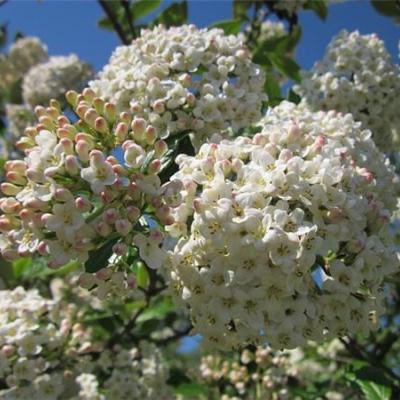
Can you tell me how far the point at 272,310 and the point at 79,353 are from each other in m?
1.77

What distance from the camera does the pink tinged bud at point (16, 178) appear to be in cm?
227

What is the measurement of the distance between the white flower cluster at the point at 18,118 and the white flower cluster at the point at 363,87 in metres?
3.11

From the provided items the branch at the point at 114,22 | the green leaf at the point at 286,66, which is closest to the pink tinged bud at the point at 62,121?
the green leaf at the point at 286,66

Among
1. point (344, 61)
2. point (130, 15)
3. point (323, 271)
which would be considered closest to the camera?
point (323, 271)

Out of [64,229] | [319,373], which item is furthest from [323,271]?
[319,373]

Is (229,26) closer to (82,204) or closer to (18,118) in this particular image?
(82,204)

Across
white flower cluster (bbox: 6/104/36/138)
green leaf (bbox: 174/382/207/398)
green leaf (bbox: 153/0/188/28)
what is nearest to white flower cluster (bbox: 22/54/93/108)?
white flower cluster (bbox: 6/104/36/138)

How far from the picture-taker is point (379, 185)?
283cm

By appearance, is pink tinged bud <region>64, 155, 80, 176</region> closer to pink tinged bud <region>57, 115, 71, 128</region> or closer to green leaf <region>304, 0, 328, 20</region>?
pink tinged bud <region>57, 115, 71, 128</region>

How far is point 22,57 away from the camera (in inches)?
295

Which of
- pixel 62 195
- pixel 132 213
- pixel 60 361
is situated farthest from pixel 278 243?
pixel 60 361

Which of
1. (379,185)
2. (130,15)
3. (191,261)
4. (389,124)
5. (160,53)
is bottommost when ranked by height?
(191,261)

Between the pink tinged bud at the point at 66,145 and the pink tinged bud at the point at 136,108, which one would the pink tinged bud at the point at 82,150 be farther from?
the pink tinged bud at the point at 136,108

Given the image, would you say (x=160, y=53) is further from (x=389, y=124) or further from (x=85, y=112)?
(x=389, y=124)
